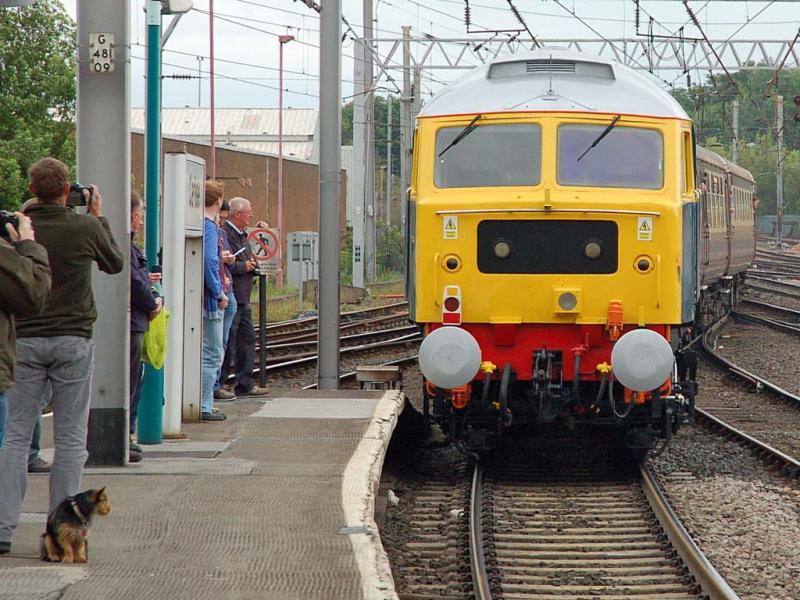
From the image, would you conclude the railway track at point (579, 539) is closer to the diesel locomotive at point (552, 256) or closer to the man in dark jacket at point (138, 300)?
the diesel locomotive at point (552, 256)

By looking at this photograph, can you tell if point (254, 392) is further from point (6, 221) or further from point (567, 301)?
point (6, 221)

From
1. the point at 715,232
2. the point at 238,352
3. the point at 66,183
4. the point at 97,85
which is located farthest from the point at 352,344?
the point at 66,183

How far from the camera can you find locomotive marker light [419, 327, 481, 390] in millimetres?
9828

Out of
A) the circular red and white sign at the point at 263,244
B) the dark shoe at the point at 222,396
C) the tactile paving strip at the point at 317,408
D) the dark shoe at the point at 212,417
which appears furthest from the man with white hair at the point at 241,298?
the circular red and white sign at the point at 263,244

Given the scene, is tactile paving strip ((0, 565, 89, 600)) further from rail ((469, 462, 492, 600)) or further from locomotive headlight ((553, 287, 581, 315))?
locomotive headlight ((553, 287, 581, 315))

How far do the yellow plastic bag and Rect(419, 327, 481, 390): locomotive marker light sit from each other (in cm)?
202

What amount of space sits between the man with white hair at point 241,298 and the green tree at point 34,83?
Result: 622 inches

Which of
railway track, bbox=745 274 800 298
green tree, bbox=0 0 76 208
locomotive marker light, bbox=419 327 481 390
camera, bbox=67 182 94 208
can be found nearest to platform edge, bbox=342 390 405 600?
locomotive marker light, bbox=419 327 481 390

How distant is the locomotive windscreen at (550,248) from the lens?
1030 cm

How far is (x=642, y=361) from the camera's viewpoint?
9688 mm

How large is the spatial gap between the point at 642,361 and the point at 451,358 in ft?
4.51

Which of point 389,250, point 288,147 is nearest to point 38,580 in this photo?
point 389,250

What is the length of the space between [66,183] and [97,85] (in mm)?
2020

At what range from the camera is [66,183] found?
6430 mm
